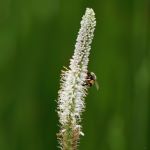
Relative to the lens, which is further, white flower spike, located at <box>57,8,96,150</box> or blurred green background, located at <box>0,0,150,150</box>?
blurred green background, located at <box>0,0,150,150</box>

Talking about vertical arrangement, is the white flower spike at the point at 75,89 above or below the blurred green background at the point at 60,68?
below

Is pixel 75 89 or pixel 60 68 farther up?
pixel 60 68

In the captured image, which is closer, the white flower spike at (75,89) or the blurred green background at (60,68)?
the white flower spike at (75,89)

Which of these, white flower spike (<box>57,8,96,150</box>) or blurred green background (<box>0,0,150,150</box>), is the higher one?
blurred green background (<box>0,0,150,150</box>)
